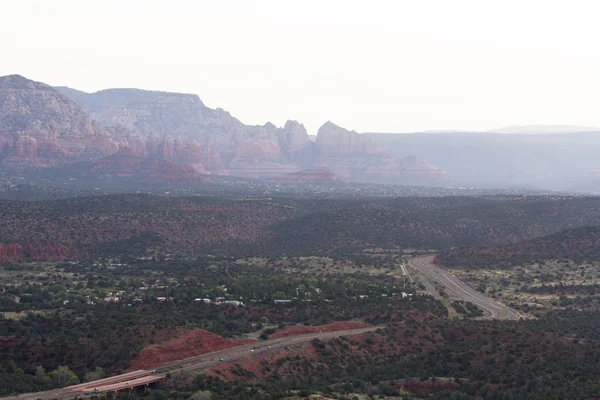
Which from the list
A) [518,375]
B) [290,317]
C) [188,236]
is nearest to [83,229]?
[188,236]

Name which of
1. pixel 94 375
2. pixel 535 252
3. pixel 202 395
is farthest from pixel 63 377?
pixel 535 252

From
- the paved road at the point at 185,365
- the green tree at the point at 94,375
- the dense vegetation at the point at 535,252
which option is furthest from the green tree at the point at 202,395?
the dense vegetation at the point at 535,252

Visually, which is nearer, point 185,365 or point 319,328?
point 185,365

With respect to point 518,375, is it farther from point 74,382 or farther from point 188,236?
point 188,236

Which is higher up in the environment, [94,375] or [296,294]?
[296,294]

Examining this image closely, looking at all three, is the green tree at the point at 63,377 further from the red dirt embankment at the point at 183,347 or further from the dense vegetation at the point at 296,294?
the red dirt embankment at the point at 183,347

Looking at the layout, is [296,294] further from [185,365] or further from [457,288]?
[185,365]

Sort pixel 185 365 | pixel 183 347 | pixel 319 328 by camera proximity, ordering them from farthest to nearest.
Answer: pixel 319 328
pixel 183 347
pixel 185 365
